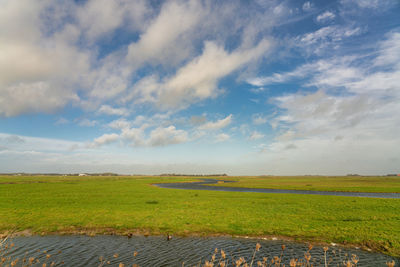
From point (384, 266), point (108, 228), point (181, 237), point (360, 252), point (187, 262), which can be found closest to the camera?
point (384, 266)

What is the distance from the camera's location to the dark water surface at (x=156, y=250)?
52.4ft

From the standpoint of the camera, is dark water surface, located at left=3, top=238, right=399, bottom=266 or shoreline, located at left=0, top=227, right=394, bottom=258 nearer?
dark water surface, located at left=3, top=238, right=399, bottom=266

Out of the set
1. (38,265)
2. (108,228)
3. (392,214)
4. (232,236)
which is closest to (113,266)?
(38,265)

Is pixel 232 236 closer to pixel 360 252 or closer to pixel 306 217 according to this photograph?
pixel 360 252

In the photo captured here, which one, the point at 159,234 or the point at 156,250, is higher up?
the point at 156,250

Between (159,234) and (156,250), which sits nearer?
(156,250)

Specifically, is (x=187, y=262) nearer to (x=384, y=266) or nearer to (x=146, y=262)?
(x=146, y=262)

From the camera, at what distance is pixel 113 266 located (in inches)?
593

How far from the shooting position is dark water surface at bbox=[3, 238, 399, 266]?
16.0 metres

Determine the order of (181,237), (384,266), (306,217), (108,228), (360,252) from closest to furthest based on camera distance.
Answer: (384,266)
(360,252)
(181,237)
(108,228)
(306,217)

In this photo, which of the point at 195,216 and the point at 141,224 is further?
the point at 195,216

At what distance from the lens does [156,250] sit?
711 inches

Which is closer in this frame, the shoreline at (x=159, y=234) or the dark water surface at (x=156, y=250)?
the dark water surface at (x=156, y=250)

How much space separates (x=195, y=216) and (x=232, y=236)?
851 centimetres
